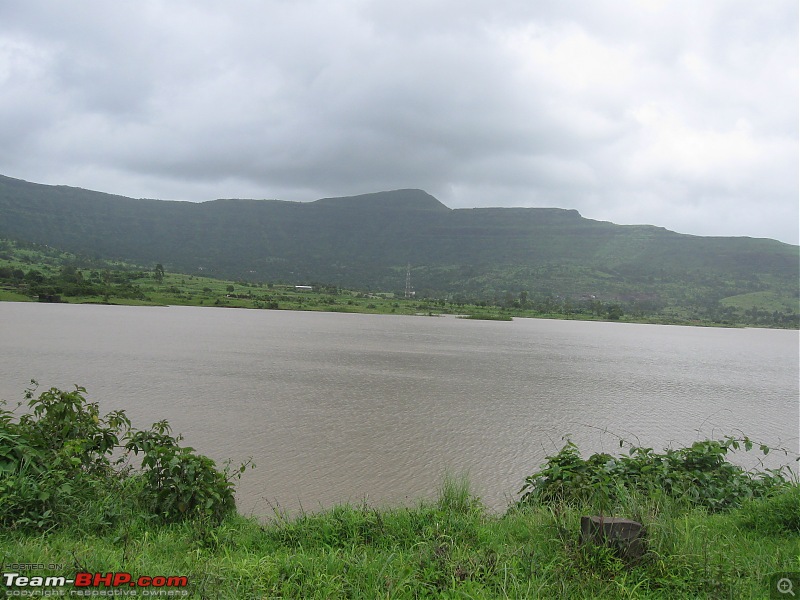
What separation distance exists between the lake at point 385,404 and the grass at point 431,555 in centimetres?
251

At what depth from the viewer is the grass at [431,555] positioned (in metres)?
5.00

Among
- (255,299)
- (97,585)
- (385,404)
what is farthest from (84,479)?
(255,299)

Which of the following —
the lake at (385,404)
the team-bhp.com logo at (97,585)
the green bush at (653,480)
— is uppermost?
the team-bhp.com logo at (97,585)

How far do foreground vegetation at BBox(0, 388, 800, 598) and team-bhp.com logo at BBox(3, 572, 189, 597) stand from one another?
0.12m

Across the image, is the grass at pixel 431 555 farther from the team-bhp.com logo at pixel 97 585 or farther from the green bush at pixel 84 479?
the green bush at pixel 84 479

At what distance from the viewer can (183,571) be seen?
5117mm

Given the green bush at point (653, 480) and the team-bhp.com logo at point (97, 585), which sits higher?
the team-bhp.com logo at point (97, 585)

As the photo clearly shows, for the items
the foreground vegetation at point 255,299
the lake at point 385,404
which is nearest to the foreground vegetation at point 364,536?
the lake at point 385,404

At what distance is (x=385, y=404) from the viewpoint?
69.6ft

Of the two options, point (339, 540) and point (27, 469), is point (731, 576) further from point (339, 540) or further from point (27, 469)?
point (27, 469)

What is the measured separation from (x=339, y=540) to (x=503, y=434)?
11492 millimetres

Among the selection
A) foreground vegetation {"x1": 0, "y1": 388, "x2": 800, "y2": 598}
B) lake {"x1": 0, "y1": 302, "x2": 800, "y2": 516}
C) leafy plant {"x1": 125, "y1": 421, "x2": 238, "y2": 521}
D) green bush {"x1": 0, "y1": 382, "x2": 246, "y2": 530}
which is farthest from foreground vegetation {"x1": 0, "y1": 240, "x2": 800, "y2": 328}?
leafy plant {"x1": 125, "y1": 421, "x2": 238, "y2": 521}

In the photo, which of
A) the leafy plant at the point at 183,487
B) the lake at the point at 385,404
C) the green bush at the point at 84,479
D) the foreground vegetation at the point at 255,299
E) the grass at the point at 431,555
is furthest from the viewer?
the foreground vegetation at the point at 255,299

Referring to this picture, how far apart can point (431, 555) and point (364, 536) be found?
1.12 meters
